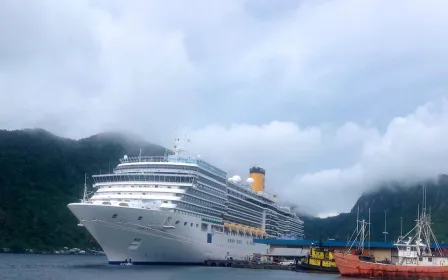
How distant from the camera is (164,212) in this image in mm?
74375

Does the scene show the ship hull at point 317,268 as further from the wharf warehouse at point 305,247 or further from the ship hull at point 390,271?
the ship hull at point 390,271

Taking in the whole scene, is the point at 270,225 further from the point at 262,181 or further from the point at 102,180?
the point at 102,180

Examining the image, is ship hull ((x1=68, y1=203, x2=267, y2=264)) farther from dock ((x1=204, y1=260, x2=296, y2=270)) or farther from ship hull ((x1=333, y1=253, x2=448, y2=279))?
ship hull ((x1=333, y1=253, x2=448, y2=279))

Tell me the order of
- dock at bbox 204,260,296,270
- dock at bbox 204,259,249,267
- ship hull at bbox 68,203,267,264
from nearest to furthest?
1. ship hull at bbox 68,203,267,264
2. dock at bbox 204,259,249,267
3. dock at bbox 204,260,296,270

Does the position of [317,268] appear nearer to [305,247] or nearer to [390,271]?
[390,271]

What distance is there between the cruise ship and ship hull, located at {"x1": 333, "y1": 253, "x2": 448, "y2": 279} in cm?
2226

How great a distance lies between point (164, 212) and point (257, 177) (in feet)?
191

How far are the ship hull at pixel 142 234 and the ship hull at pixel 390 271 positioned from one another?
2171 cm

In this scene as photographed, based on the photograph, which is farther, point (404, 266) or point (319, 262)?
point (319, 262)

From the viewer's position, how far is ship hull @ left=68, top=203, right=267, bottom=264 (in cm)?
→ 7169

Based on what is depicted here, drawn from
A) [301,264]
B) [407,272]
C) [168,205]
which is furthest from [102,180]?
[407,272]

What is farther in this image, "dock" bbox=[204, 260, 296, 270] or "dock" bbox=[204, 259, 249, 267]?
"dock" bbox=[204, 260, 296, 270]

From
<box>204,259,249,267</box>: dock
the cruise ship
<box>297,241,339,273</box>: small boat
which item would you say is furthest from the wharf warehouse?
the cruise ship

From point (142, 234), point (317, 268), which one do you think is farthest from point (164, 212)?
point (317, 268)
